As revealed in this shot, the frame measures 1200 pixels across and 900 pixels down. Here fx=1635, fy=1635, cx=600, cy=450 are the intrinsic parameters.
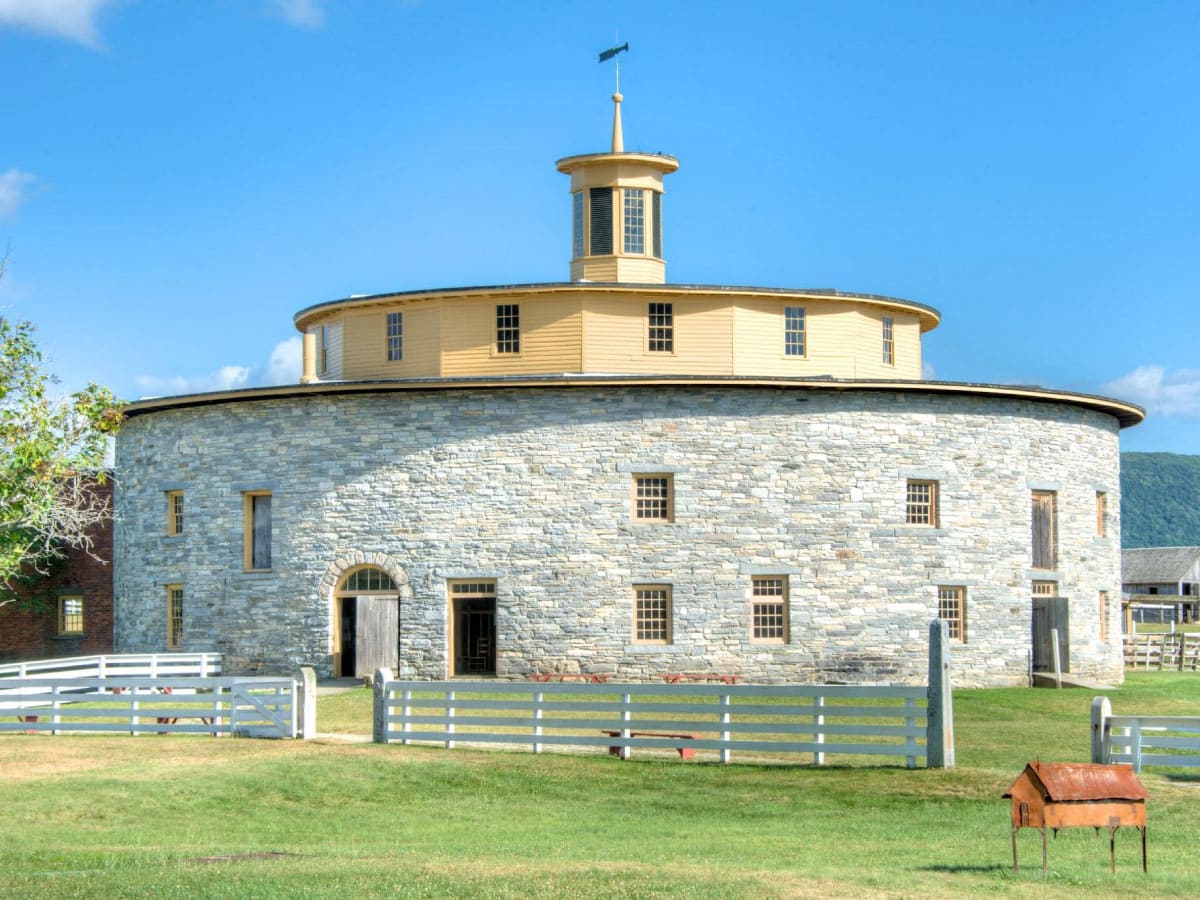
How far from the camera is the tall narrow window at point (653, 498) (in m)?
34.0

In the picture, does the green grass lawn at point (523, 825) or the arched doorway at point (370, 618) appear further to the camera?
the arched doorway at point (370, 618)

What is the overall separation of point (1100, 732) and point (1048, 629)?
15.4m

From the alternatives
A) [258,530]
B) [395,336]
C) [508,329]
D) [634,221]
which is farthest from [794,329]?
[258,530]

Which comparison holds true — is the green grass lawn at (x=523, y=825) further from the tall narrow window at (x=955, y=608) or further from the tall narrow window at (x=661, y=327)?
the tall narrow window at (x=661, y=327)

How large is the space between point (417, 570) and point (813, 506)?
27.5 ft

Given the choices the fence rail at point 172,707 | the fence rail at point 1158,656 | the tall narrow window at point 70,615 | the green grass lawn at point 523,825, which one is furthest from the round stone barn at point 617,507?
the fence rail at point 1158,656

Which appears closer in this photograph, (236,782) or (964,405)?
(236,782)

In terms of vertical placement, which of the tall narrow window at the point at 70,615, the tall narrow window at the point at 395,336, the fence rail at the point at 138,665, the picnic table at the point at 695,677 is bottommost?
the picnic table at the point at 695,677

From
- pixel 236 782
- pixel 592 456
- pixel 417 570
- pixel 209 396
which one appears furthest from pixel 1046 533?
pixel 236 782

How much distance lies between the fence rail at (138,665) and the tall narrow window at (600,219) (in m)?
13.3

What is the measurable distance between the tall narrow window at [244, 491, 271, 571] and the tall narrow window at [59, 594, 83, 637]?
10766 millimetres

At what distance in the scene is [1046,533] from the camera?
121ft

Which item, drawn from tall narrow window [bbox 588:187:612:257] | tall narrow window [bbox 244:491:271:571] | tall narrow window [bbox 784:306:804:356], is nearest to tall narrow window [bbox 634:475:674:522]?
tall narrow window [bbox 784:306:804:356]

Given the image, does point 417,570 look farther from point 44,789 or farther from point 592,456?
point 44,789
